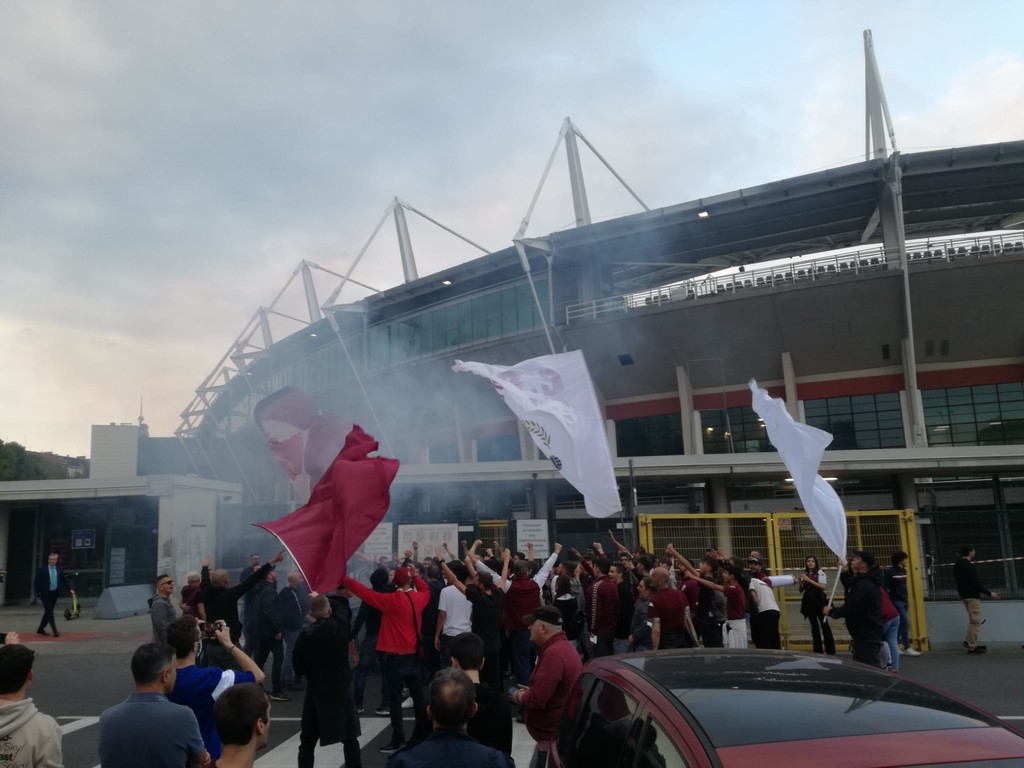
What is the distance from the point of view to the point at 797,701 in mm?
2518

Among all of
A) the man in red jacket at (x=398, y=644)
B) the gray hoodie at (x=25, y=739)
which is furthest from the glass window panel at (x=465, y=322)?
the gray hoodie at (x=25, y=739)

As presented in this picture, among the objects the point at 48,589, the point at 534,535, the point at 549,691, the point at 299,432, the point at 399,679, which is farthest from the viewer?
the point at 534,535

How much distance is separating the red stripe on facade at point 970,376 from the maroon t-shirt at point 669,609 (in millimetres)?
23731

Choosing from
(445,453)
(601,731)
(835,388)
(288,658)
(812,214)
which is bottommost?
(288,658)

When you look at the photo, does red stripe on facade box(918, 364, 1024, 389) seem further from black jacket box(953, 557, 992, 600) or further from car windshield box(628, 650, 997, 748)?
car windshield box(628, 650, 997, 748)

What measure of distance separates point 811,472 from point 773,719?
7108 millimetres

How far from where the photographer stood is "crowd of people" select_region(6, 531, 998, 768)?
9.92 feet

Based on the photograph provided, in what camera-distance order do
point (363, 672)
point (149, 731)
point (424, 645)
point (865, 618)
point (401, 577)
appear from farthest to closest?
point (424, 645) → point (363, 672) → point (865, 618) → point (401, 577) → point (149, 731)

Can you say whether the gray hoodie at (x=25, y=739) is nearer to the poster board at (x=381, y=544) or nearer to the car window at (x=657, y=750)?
the car window at (x=657, y=750)

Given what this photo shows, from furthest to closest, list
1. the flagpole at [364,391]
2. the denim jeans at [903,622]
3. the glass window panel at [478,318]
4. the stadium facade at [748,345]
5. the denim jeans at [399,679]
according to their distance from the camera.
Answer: the flagpole at [364,391], the glass window panel at [478,318], the stadium facade at [748,345], the denim jeans at [903,622], the denim jeans at [399,679]

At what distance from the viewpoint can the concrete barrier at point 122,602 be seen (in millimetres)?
18656

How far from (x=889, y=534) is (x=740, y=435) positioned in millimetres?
16286

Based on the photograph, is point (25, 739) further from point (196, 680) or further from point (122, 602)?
point (122, 602)

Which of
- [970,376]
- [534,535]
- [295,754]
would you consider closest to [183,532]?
[534,535]
